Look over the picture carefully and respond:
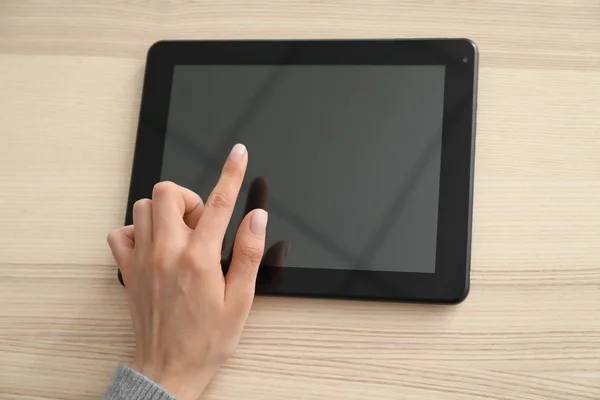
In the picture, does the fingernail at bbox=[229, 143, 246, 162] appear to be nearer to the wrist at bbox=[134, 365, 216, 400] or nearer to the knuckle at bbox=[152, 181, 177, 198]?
the knuckle at bbox=[152, 181, 177, 198]

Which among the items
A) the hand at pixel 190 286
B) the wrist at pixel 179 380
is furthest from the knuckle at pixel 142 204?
the wrist at pixel 179 380

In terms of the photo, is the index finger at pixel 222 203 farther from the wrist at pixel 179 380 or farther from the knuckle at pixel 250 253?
the wrist at pixel 179 380

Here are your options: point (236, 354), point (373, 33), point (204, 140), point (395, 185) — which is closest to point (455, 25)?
point (373, 33)

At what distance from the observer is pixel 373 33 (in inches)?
26.6

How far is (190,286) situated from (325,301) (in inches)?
5.5

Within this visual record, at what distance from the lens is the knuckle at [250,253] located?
1.86 ft

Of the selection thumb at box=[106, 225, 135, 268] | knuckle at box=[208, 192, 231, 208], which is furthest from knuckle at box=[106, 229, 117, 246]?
knuckle at box=[208, 192, 231, 208]

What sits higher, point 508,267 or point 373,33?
point 373,33

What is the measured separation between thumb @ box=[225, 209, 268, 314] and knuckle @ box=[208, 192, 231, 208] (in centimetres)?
3

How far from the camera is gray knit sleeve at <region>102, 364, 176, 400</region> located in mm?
549

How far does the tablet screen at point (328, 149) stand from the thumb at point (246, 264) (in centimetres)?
4

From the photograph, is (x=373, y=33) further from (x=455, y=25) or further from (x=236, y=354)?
(x=236, y=354)

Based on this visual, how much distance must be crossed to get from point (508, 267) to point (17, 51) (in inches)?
24.3

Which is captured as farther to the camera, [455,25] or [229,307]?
[455,25]
